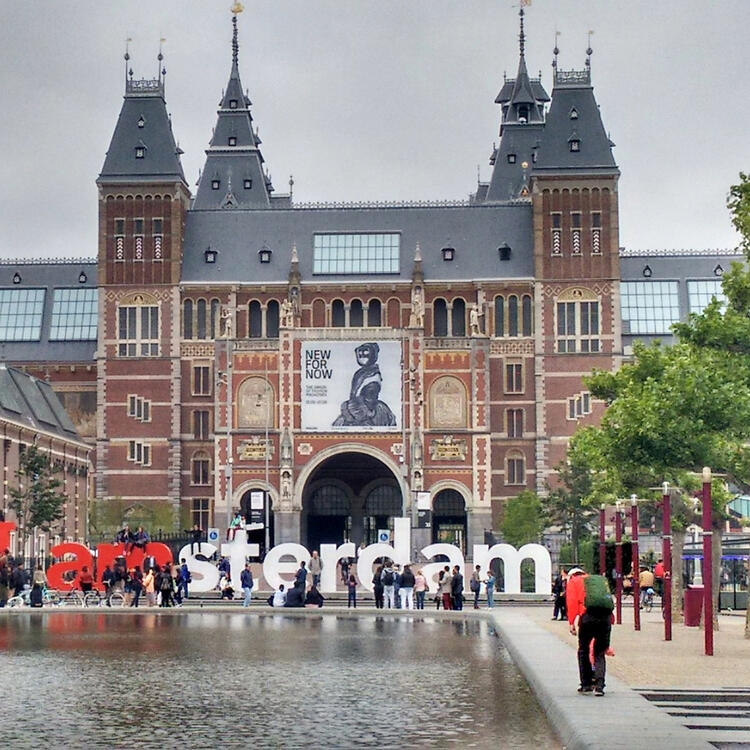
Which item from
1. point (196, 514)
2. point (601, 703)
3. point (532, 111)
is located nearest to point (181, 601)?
point (601, 703)

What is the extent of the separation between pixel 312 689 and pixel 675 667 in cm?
643

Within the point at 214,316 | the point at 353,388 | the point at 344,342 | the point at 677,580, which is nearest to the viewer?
the point at 677,580

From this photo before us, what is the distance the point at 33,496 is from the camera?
244 feet

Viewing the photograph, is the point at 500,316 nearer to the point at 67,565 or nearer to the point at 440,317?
the point at 440,317

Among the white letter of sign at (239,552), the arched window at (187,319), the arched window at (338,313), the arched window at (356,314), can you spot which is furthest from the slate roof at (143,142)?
the white letter of sign at (239,552)

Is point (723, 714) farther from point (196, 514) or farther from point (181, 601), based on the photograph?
point (196, 514)

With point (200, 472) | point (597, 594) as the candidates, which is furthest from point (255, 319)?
point (597, 594)

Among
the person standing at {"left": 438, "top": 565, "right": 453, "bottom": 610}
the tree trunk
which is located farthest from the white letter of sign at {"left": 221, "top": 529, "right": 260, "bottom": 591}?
the tree trunk

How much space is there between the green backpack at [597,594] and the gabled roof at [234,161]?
99.3 m

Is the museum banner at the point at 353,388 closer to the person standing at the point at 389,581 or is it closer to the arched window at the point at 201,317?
the arched window at the point at 201,317

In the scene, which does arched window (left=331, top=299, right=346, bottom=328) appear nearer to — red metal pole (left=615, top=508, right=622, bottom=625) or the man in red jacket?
red metal pole (left=615, top=508, right=622, bottom=625)

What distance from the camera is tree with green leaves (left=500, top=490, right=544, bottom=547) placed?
8950cm

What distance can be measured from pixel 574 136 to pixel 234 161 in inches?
1232

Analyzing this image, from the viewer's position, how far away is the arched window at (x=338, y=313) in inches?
4053
